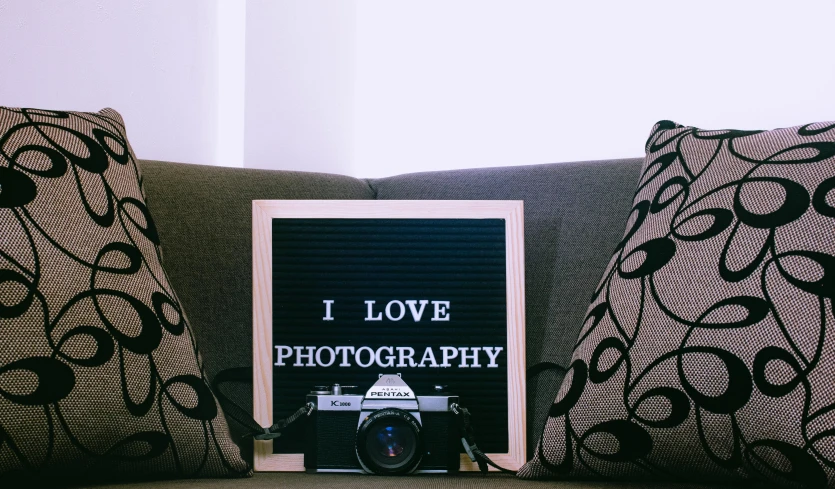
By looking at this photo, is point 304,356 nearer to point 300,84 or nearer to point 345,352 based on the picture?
point 345,352

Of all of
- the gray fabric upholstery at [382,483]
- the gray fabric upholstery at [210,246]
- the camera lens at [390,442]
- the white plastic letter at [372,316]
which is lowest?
the gray fabric upholstery at [382,483]

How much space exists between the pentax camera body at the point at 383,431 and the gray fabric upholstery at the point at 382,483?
3 centimetres

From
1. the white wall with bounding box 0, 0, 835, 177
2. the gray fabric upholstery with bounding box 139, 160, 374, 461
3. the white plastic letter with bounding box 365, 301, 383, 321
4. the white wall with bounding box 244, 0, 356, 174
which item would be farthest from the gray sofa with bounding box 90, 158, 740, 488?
the white wall with bounding box 244, 0, 356, 174

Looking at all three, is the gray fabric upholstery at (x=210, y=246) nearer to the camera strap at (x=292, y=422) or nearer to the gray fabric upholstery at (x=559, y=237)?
the camera strap at (x=292, y=422)

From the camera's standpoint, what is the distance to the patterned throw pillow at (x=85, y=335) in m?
0.73

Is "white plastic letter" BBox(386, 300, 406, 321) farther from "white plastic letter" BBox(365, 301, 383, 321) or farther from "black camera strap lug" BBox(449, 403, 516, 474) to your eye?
"black camera strap lug" BBox(449, 403, 516, 474)

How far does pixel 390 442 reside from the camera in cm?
92

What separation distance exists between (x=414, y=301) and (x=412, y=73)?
891mm

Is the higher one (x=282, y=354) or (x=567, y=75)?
(x=567, y=75)

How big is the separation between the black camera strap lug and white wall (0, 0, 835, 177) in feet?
2.57

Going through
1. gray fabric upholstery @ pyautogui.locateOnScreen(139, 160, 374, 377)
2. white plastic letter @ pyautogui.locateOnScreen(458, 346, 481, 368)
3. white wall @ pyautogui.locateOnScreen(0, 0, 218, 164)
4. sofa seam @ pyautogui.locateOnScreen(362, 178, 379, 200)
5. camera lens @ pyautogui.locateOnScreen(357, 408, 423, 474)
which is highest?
white wall @ pyautogui.locateOnScreen(0, 0, 218, 164)

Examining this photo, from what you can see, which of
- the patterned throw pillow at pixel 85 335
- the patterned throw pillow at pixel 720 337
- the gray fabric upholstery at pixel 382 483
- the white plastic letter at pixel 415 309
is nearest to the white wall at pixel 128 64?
the patterned throw pillow at pixel 85 335

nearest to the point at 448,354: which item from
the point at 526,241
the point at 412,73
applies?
the point at 526,241

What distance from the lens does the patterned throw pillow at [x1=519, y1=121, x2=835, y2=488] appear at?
71cm
